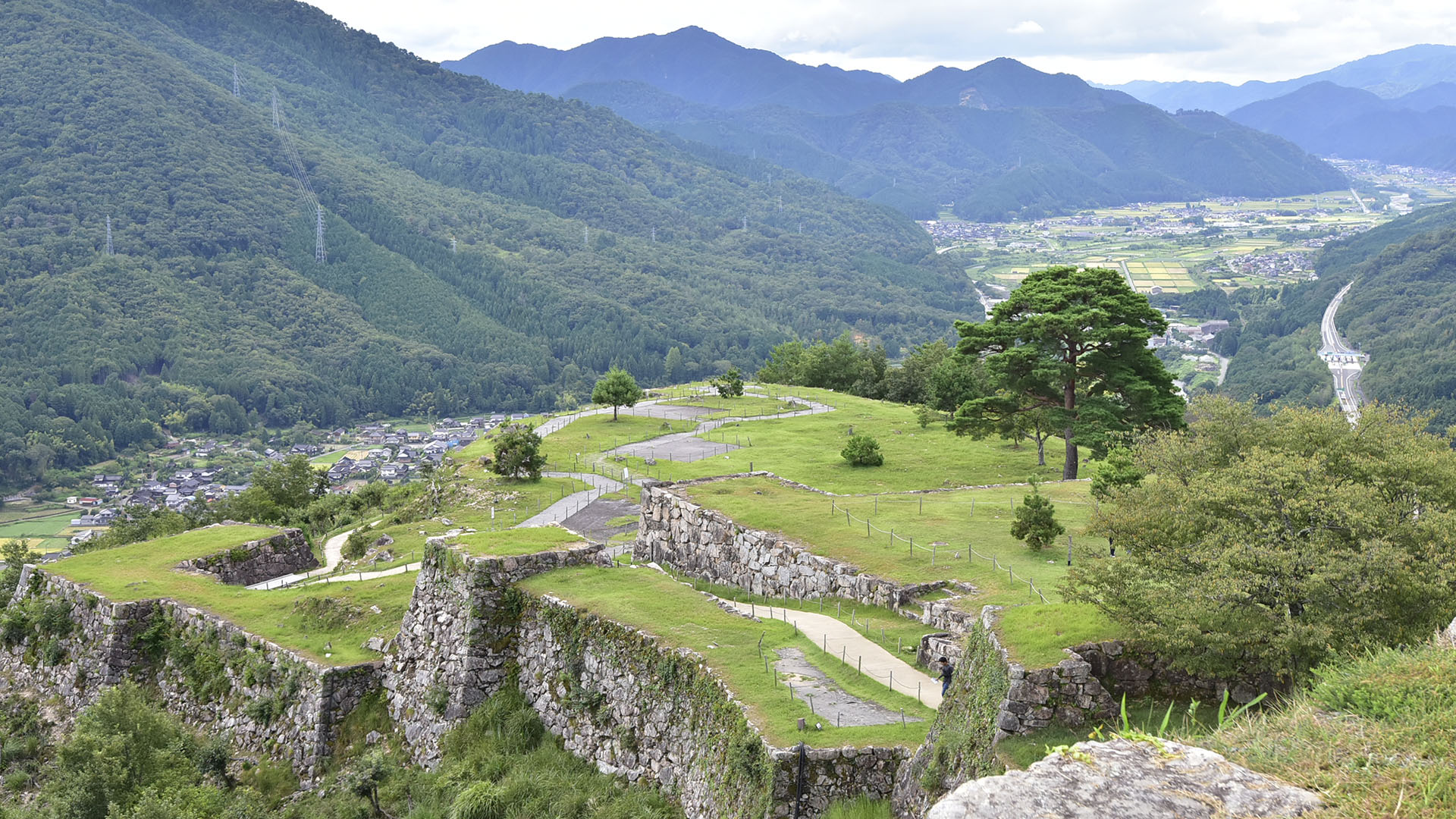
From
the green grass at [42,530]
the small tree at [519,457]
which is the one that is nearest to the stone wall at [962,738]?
the small tree at [519,457]

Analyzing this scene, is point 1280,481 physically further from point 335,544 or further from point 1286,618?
point 335,544

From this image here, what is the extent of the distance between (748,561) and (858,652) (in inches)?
266

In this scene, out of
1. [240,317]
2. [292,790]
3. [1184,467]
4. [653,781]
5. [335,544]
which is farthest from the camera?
[240,317]

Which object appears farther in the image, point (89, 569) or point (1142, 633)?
point (89, 569)

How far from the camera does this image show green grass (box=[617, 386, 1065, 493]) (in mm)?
36312

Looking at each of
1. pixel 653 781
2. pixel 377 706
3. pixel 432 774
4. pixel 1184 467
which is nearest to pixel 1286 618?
pixel 1184 467

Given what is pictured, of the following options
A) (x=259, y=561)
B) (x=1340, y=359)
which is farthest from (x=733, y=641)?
(x=1340, y=359)

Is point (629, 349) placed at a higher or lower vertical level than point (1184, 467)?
lower

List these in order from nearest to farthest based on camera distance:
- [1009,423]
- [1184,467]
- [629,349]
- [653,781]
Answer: [653,781] → [1184,467] → [1009,423] → [629,349]

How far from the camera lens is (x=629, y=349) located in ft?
652

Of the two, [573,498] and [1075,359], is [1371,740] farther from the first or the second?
[573,498]

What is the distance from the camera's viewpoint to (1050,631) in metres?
13.2

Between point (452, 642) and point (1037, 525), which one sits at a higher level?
point (1037, 525)

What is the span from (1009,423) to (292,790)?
26.8m
